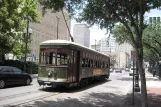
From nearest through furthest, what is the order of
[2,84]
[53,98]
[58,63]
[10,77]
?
[53,98]
[58,63]
[2,84]
[10,77]

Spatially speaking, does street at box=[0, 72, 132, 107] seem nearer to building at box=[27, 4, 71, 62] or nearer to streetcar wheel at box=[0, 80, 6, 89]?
streetcar wheel at box=[0, 80, 6, 89]

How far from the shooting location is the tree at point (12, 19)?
32.6m

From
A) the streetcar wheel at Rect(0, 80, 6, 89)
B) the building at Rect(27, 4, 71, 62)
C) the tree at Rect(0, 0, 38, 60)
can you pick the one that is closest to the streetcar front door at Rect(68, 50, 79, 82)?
the streetcar wheel at Rect(0, 80, 6, 89)

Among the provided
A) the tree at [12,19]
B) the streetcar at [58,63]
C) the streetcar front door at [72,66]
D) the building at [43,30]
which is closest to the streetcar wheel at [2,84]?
the streetcar at [58,63]

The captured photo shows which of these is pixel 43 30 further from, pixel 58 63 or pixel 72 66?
pixel 58 63

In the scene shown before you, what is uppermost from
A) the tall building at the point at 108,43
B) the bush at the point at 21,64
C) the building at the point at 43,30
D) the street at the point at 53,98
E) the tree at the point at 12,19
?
the building at the point at 43,30

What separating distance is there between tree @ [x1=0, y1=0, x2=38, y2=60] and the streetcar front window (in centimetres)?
1440

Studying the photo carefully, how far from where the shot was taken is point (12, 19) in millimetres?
35656

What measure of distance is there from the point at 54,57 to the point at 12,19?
19.3 m

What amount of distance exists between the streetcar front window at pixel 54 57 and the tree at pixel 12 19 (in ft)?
47.2

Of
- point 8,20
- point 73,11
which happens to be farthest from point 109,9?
point 8,20

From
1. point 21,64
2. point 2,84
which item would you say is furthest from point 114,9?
point 21,64

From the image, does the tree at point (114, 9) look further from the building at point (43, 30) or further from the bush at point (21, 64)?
the building at point (43, 30)

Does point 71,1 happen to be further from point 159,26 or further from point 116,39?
point 159,26
